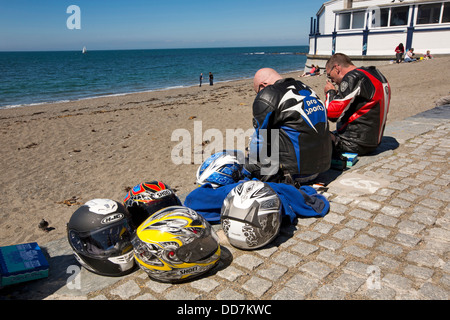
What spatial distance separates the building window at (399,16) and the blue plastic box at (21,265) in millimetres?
35194

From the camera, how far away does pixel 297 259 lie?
11.7ft

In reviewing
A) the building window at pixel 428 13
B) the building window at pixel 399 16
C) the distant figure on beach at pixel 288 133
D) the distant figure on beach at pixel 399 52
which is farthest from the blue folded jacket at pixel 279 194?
the building window at pixel 399 16

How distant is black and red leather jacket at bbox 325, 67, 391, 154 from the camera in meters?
5.89

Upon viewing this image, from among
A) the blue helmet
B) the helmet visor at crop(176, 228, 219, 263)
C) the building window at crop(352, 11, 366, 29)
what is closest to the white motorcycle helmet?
the helmet visor at crop(176, 228, 219, 263)

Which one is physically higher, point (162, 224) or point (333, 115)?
point (333, 115)

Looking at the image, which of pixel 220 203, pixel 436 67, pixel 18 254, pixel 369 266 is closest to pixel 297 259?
pixel 369 266

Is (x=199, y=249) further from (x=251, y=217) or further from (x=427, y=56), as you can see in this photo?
(x=427, y=56)

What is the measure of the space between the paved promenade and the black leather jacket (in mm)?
773

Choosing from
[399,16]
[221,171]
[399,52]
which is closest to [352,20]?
[399,16]

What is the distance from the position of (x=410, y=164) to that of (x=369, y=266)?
3576mm

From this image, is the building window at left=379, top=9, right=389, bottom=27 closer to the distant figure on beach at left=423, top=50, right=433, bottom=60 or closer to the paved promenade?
the distant figure on beach at left=423, top=50, right=433, bottom=60

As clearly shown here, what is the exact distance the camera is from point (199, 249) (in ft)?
10.8

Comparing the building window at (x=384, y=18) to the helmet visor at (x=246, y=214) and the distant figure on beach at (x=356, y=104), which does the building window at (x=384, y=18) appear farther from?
the helmet visor at (x=246, y=214)

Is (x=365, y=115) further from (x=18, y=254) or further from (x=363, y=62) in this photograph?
(x=363, y=62)
